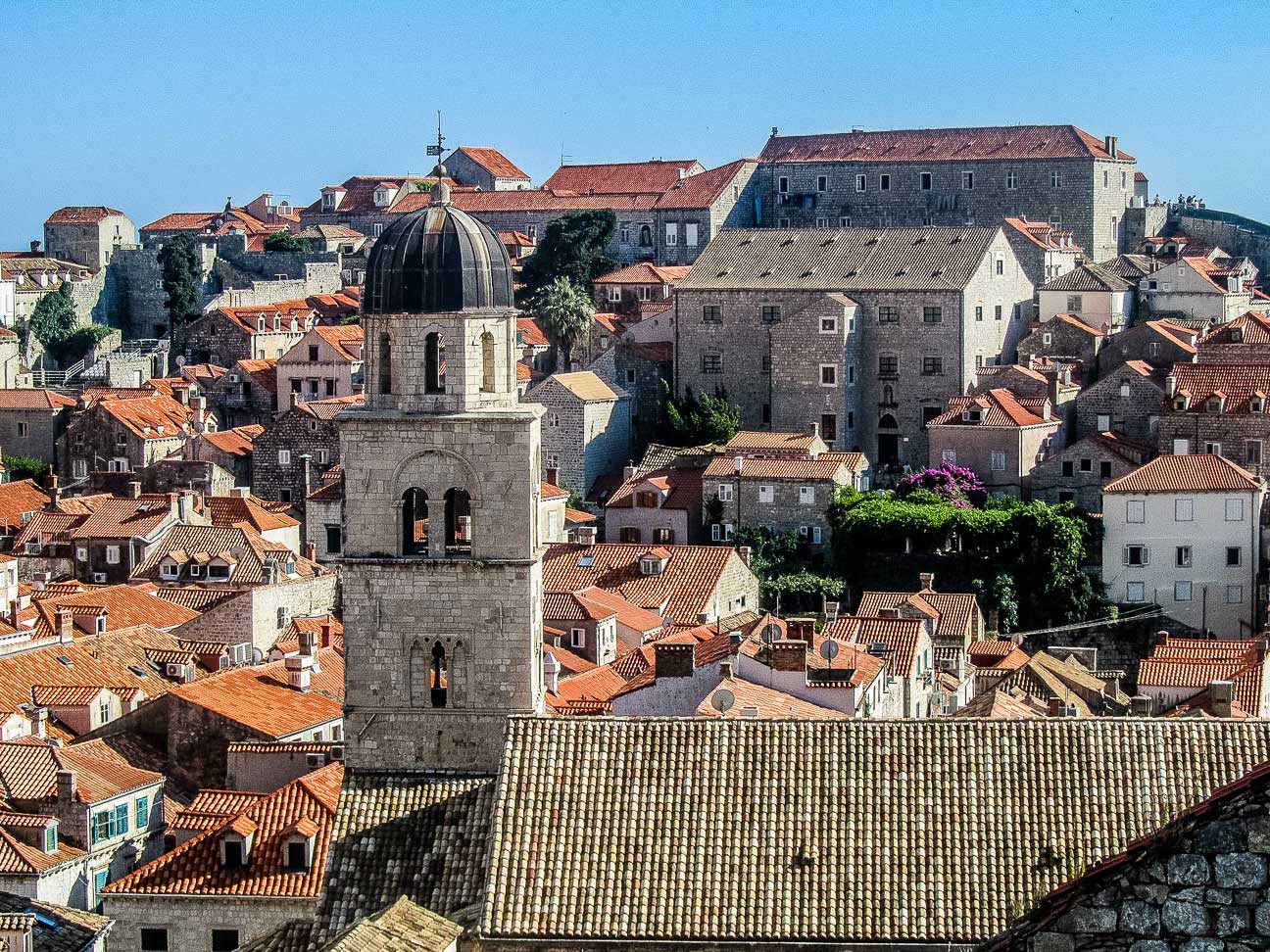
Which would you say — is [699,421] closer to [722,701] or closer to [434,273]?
[722,701]

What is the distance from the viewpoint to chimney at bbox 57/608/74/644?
5012cm

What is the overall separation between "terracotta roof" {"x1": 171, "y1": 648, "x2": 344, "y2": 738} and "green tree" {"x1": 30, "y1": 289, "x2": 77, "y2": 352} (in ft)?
184

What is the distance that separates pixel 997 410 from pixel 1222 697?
26.6m

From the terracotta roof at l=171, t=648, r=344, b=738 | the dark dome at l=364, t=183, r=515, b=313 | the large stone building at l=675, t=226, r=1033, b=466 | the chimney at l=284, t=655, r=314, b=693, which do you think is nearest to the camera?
the dark dome at l=364, t=183, r=515, b=313

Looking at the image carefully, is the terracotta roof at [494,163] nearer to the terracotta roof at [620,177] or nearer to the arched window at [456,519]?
the terracotta roof at [620,177]

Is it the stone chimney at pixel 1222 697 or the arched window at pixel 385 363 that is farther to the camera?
the stone chimney at pixel 1222 697

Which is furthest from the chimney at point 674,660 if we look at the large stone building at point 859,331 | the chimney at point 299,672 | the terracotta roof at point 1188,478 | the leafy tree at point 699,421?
the large stone building at point 859,331

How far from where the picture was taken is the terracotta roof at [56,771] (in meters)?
37.6

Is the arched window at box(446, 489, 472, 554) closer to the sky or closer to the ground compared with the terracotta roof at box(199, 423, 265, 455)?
closer to the sky

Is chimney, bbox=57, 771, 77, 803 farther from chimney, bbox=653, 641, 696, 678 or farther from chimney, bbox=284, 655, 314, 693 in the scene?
chimney, bbox=653, 641, 696, 678

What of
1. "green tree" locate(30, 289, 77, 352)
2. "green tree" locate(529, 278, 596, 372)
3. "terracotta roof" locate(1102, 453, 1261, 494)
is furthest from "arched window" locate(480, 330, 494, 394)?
"green tree" locate(30, 289, 77, 352)

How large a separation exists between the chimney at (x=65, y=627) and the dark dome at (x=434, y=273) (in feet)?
87.3

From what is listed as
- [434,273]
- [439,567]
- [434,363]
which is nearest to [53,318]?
[434,273]

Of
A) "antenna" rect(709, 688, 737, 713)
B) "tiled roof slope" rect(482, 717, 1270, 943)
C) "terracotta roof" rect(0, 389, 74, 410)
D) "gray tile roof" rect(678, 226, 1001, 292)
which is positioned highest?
"gray tile roof" rect(678, 226, 1001, 292)
